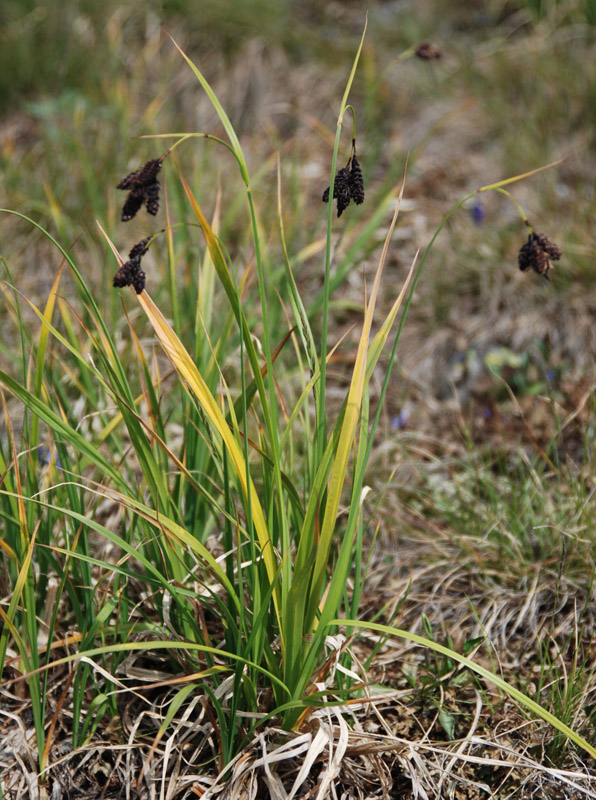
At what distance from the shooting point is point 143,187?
1207 mm

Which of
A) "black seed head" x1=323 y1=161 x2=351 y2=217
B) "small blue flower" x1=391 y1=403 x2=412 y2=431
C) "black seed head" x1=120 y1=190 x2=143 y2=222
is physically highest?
"black seed head" x1=323 y1=161 x2=351 y2=217

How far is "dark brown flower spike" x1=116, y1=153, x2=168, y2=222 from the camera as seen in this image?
1.20 meters

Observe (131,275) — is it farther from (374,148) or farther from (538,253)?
(374,148)

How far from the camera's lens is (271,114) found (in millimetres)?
4012

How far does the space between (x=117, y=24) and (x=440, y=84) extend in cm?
193

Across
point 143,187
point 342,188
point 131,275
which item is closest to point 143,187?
point 143,187

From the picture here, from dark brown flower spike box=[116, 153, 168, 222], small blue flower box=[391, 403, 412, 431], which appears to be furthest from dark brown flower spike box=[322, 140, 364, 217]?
small blue flower box=[391, 403, 412, 431]

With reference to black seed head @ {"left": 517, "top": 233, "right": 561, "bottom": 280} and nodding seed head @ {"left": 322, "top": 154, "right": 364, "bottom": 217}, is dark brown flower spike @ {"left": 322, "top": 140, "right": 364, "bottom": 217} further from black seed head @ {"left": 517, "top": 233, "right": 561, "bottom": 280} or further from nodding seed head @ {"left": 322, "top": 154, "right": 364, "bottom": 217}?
black seed head @ {"left": 517, "top": 233, "right": 561, "bottom": 280}

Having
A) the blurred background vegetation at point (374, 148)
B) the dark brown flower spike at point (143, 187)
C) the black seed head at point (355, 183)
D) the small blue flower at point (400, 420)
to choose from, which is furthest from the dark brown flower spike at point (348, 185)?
the small blue flower at point (400, 420)

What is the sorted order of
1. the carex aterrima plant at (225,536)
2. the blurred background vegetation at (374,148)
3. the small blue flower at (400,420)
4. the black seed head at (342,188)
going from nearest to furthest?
1. the black seed head at (342,188)
2. the carex aterrima plant at (225,536)
3. the small blue flower at (400,420)
4. the blurred background vegetation at (374,148)

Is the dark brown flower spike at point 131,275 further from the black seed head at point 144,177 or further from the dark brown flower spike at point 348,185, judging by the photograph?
the dark brown flower spike at point 348,185

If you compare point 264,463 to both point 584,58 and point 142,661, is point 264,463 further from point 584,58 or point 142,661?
point 584,58

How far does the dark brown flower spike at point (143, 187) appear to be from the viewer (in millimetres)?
1195

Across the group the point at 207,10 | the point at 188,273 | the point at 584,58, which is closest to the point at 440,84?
the point at 584,58
